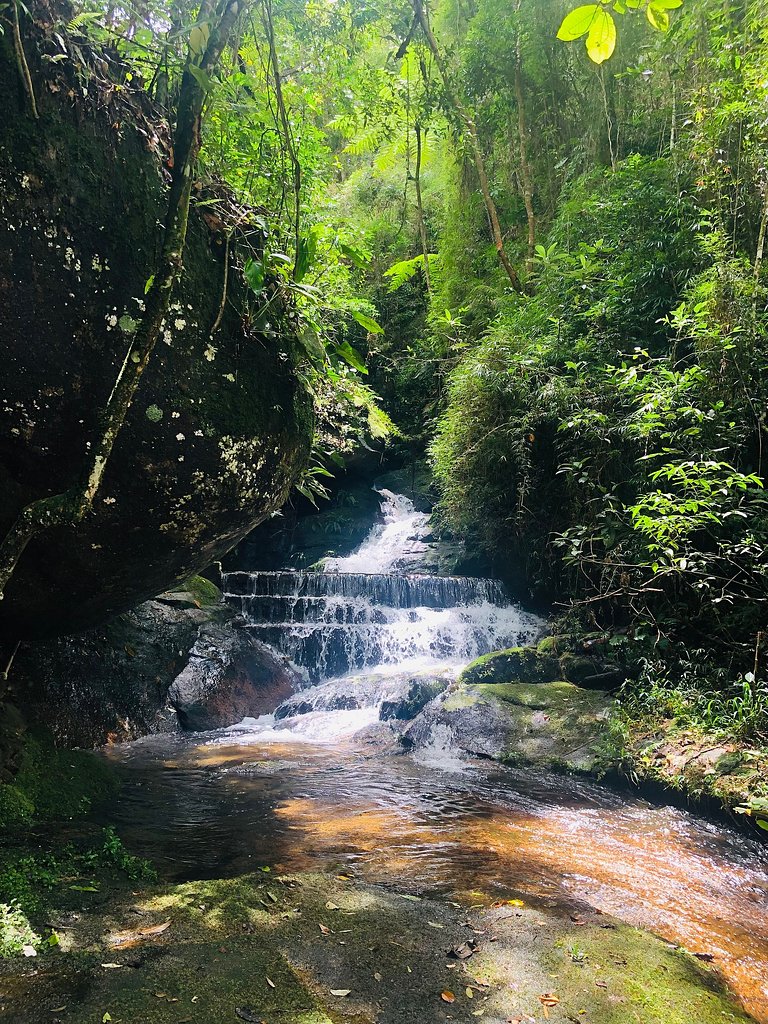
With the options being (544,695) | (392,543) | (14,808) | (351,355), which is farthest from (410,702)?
(392,543)

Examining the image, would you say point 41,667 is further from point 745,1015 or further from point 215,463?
point 745,1015

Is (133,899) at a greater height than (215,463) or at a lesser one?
lesser

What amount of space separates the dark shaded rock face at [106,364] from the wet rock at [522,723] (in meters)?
3.99

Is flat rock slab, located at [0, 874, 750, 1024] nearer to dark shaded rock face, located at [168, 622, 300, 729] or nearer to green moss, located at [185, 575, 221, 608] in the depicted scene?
dark shaded rock face, located at [168, 622, 300, 729]

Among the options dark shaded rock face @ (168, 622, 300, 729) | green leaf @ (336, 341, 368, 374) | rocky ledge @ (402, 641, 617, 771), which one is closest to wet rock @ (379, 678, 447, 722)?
rocky ledge @ (402, 641, 617, 771)

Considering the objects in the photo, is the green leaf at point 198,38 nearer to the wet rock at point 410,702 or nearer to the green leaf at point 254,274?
the green leaf at point 254,274

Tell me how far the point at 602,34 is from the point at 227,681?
8523mm

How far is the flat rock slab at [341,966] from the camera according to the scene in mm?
1854

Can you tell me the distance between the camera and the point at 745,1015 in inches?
92.1

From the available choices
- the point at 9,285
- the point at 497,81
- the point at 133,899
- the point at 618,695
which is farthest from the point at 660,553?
the point at 497,81

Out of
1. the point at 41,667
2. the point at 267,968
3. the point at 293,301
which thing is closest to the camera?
the point at 267,968

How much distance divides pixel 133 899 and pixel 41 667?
4.12 m

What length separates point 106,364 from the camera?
10.7ft

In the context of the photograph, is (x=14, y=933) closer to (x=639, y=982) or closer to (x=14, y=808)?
(x=14, y=808)
